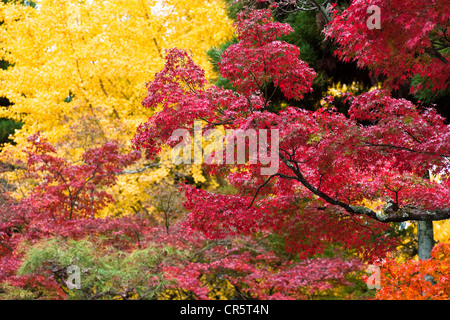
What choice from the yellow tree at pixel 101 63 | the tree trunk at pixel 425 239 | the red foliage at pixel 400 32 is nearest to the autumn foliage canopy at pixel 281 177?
the red foliage at pixel 400 32

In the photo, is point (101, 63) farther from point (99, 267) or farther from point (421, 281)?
point (421, 281)

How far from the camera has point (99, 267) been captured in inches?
273

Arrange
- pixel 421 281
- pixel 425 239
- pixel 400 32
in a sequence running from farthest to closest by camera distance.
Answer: pixel 425 239 → pixel 421 281 → pixel 400 32

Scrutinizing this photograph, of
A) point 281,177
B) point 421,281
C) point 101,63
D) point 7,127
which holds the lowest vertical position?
point 421,281

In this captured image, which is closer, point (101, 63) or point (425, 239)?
point (425, 239)

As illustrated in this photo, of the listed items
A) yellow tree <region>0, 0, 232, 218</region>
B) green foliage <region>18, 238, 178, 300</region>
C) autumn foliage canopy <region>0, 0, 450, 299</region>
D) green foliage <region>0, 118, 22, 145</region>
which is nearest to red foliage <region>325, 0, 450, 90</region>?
autumn foliage canopy <region>0, 0, 450, 299</region>

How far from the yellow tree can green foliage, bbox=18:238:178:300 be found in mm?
3354

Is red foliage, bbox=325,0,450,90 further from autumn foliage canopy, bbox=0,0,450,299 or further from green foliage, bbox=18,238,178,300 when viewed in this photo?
green foliage, bbox=18,238,178,300

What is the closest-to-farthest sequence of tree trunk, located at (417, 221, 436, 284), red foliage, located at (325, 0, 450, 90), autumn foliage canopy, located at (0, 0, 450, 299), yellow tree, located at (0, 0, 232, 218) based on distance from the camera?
red foliage, located at (325, 0, 450, 90), autumn foliage canopy, located at (0, 0, 450, 299), tree trunk, located at (417, 221, 436, 284), yellow tree, located at (0, 0, 232, 218)

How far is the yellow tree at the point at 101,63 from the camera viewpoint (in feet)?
36.6

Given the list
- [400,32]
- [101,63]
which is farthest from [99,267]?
[101,63]

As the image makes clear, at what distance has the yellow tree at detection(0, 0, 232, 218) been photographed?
1116 cm

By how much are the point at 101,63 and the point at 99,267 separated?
6324mm

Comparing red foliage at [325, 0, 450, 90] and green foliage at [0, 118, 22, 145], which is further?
green foliage at [0, 118, 22, 145]
